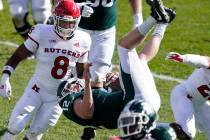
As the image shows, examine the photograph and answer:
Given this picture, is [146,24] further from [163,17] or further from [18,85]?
[18,85]

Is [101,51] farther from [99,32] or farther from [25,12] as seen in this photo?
[25,12]

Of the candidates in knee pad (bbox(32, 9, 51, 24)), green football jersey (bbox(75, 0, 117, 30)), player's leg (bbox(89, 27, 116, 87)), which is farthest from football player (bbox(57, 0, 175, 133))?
knee pad (bbox(32, 9, 51, 24))

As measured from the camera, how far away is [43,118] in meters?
7.03

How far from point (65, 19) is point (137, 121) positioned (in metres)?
2.18

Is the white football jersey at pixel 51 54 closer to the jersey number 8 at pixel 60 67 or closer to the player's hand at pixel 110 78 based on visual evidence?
the jersey number 8 at pixel 60 67

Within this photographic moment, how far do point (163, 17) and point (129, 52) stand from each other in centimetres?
48

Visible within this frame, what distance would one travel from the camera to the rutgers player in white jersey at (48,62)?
7027 mm

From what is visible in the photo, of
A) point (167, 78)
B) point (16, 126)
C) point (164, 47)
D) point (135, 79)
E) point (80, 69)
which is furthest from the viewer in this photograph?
point (164, 47)

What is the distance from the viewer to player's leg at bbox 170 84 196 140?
717 centimetres

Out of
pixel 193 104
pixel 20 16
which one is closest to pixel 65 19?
pixel 193 104

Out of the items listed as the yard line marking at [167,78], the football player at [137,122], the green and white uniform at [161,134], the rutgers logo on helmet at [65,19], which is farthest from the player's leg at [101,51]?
the football player at [137,122]

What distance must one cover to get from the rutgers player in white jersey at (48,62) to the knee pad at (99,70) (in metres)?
1.36

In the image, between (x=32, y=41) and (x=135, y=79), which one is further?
(x=32, y=41)

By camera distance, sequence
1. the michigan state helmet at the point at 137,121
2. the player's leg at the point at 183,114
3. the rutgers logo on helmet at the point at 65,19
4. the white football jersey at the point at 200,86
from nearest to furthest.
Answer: the michigan state helmet at the point at 137,121 → the rutgers logo on helmet at the point at 65,19 → the player's leg at the point at 183,114 → the white football jersey at the point at 200,86
